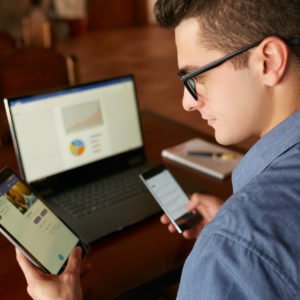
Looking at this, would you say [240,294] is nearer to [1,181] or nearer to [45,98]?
[1,181]

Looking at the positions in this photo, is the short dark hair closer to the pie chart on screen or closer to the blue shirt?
the blue shirt

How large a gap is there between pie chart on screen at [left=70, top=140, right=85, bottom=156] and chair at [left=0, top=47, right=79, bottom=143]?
0.80 metres

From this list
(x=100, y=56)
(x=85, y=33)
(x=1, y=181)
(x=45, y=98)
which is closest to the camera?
(x=1, y=181)

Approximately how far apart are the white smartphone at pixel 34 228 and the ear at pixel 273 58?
520 millimetres

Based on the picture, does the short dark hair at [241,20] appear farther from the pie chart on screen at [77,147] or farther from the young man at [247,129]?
the pie chart on screen at [77,147]

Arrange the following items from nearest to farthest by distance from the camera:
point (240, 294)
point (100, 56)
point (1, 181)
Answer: point (240, 294) < point (1, 181) < point (100, 56)

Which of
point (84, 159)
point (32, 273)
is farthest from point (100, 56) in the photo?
point (32, 273)

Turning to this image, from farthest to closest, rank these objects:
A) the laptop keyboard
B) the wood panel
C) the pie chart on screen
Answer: the wood panel < the pie chart on screen < the laptop keyboard

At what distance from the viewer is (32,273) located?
83cm

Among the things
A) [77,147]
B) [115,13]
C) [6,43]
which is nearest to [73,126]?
[77,147]

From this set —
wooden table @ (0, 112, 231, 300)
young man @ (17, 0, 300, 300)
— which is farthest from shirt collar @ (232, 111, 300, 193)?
wooden table @ (0, 112, 231, 300)

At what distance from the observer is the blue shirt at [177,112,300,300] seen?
1.88 feet

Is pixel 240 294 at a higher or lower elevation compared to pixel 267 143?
lower

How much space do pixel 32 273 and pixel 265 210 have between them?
45cm
